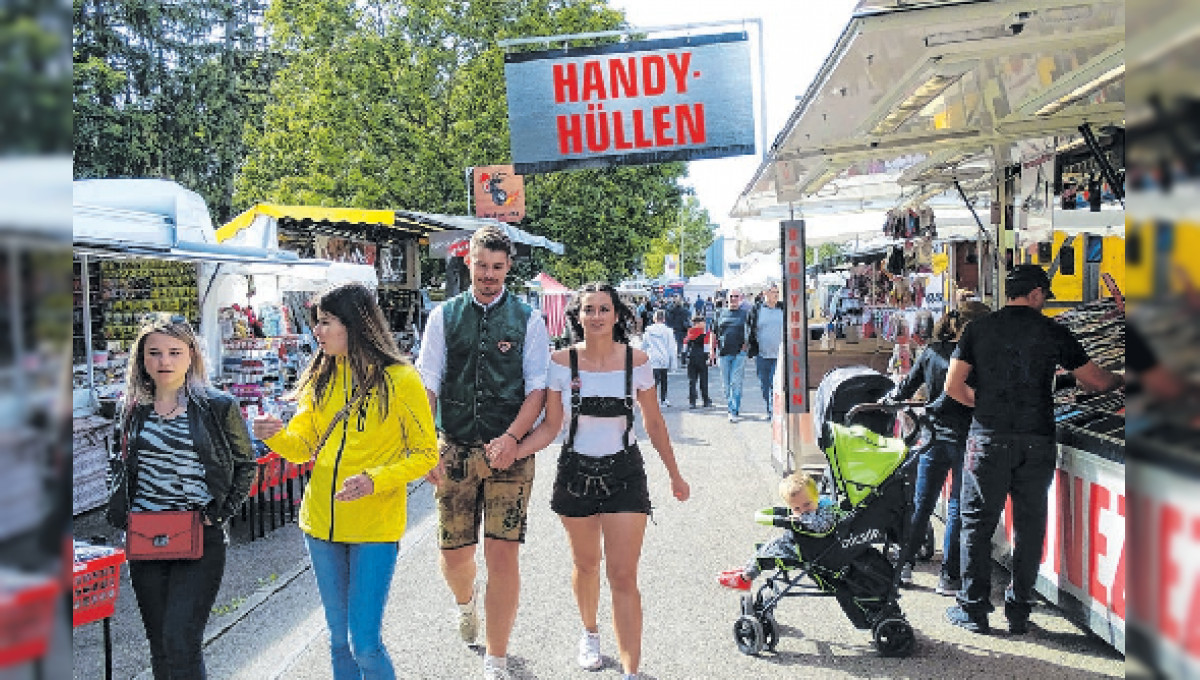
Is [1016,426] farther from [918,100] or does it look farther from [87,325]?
[87,325]

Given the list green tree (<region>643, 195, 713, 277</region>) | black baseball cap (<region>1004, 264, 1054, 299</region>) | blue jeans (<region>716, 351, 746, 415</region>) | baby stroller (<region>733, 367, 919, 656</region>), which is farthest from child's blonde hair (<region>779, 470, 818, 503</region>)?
green tree (<region>643, 195, 713, 277</region>)

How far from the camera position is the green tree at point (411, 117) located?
24750 millimetres

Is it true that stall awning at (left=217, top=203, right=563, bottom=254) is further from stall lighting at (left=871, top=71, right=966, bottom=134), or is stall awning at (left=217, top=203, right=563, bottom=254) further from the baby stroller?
the baby stroller

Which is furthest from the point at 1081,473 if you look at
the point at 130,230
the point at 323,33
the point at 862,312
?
the point at 323,33

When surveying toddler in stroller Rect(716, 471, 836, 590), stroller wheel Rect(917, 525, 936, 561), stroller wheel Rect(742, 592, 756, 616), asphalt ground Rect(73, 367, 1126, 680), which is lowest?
asphalt ground Rect(73, 367, 1126, 680)

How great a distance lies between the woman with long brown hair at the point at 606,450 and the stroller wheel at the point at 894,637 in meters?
1.28

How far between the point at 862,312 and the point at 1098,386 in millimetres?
9356

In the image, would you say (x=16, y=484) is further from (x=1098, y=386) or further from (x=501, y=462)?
(x=1098, y=386)

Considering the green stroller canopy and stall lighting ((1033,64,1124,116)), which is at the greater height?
stall lighting ((1033,64,1124,116))

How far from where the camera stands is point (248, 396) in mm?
8672

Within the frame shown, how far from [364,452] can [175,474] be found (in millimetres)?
769

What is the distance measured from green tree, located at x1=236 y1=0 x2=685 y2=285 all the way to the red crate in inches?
950

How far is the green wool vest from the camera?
4422mm

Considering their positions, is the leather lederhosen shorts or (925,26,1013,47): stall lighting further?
the leather lederhosen shorts
